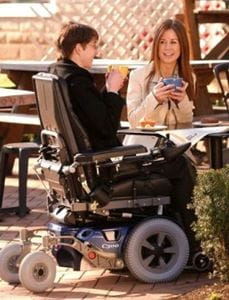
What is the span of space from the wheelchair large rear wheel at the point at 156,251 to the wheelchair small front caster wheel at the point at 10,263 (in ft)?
2.06

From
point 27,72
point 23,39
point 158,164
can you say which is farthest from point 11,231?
point 23,39

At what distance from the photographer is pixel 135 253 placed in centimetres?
687

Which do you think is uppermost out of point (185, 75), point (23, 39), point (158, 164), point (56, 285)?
point (23, 39)

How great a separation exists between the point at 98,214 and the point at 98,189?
7.9 inches

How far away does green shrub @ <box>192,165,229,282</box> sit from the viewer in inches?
247

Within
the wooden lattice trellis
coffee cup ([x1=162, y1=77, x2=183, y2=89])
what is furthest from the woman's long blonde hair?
the wooden lattice trellis

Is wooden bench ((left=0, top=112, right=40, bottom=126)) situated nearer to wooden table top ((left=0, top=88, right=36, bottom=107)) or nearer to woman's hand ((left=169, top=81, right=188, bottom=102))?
wooden table top ((left=0, top=88, right=36, bottom=107))

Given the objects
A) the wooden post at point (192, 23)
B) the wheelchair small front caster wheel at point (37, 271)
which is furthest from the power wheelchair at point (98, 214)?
the wooden post at point (192, 23)

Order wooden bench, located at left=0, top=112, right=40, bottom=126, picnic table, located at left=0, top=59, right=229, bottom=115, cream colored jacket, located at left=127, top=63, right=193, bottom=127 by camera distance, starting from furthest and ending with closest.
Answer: picnic table, located at left=0, top=59, right=229, bottom=115, wooden bench, located at left=0, top=112, right=40, bottom=126, cream colored jacket, located at left=127, top=63, right=193, bottom=127

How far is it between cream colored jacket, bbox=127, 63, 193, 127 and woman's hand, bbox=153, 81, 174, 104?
2.5 inches

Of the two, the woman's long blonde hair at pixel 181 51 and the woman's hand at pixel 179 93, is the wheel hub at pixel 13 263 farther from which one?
the woman's long blonde hair at pixel 181 51

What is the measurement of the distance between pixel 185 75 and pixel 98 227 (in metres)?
1.39

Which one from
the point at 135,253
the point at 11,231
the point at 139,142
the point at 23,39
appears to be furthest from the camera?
the point at 23,39

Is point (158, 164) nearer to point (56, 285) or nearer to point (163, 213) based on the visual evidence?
point (163, 213)
